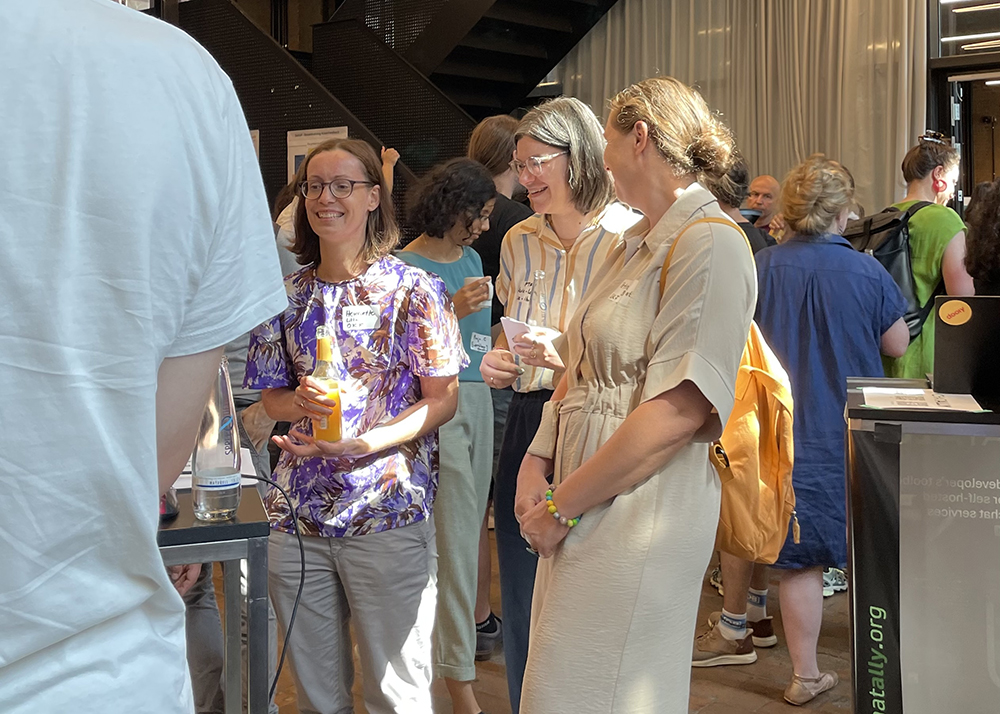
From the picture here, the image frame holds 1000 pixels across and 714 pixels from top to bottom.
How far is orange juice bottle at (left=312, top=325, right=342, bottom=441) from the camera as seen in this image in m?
2.04

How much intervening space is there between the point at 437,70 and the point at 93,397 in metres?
7.49

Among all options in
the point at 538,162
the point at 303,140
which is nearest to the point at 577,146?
the point at 538,162

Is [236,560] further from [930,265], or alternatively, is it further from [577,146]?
[930,265]

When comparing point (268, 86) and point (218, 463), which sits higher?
point (268, 86)

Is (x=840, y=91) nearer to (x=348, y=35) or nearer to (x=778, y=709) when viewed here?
(x=348, y=35)

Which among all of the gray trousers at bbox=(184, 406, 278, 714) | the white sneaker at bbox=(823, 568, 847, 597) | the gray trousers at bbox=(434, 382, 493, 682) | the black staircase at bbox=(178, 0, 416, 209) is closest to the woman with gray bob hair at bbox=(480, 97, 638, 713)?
the gray trousers at bbox=(434, 382, 493, 682)

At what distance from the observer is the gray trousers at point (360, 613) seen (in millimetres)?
2154

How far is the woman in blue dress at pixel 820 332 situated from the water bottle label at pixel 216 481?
2182 mm

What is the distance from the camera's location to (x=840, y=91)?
690 cm

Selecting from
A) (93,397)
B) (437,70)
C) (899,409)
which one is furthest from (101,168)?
(437,70)

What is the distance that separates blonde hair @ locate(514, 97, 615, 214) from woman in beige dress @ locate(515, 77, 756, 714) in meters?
0.75

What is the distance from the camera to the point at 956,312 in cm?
210

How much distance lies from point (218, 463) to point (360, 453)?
441mm

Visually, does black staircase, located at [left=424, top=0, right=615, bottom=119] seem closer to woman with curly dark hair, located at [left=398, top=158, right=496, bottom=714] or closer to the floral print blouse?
woman with curly dark hair, located at [left=398, top=158, right=496, bottom=714]
